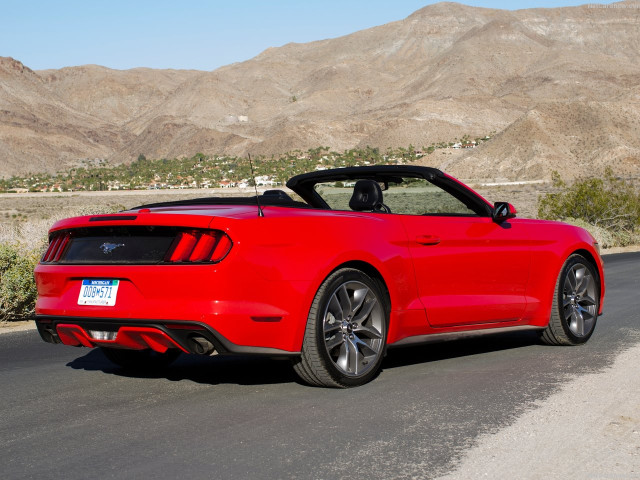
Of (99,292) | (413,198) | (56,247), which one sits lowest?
(99,292)

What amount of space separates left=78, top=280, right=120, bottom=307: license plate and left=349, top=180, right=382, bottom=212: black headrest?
201 cm

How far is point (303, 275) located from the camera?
221 inches

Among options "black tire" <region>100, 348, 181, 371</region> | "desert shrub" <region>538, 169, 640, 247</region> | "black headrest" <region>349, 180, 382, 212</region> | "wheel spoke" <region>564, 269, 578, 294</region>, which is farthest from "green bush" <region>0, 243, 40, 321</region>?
"desert shrub" <region>538, 169, 640, 247</region>

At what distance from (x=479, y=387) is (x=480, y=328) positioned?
38.3 inches

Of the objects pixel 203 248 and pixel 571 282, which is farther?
pixel 571 282

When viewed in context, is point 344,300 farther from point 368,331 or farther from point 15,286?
point 15,286

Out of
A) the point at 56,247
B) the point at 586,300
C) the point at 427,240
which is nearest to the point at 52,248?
the point at 56,247

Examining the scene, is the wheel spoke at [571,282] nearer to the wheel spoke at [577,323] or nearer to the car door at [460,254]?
the wheel spoke at [577,323]

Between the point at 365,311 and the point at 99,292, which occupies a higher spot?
the point at 99,292

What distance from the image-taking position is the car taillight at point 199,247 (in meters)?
5.36

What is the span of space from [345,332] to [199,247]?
1174 mm

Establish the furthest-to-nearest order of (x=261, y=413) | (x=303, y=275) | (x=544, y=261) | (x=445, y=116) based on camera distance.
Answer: (x=445, y=116), (x=544, y=261), (x=303, y=275), (x=261, y=413)

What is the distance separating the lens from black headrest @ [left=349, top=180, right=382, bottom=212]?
6.68 metres

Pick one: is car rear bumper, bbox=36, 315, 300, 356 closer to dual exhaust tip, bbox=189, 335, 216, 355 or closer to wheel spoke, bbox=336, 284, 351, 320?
dual exhaust tip, bbox=189, 335, 216, 355
